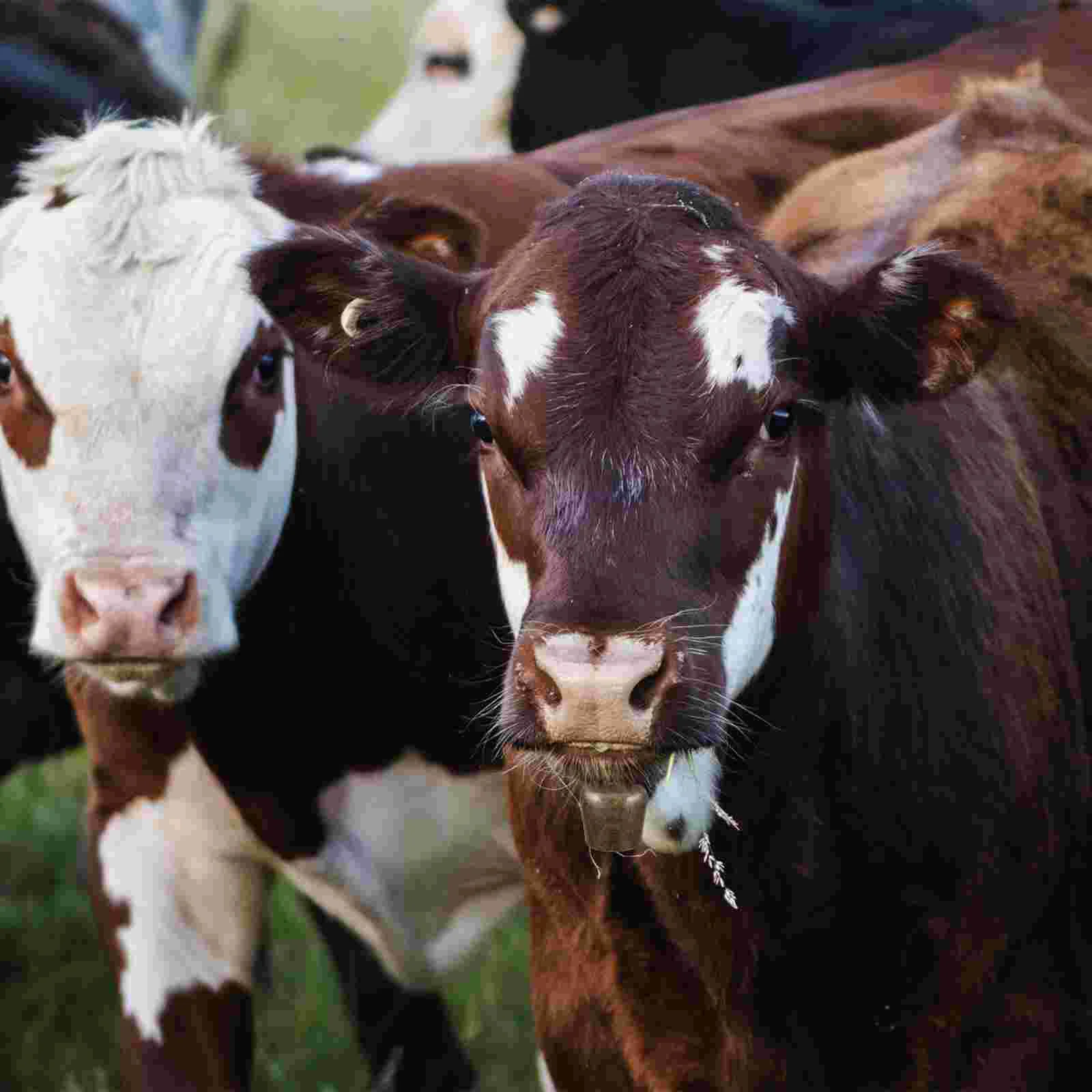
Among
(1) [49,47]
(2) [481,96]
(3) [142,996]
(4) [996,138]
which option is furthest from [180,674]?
(2) [481,96]

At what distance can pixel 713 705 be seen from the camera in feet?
9.16

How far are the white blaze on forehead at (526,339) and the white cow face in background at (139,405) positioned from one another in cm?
80

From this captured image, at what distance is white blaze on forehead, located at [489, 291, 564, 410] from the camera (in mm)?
2951

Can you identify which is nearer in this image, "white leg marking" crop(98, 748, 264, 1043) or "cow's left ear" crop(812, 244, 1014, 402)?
"cow's left ear" crop(812, 244, 1014, 402)

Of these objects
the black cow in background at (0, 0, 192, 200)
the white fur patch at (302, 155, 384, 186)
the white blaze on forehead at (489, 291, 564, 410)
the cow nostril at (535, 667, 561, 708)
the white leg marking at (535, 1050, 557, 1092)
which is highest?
the white blaze on forehead at (489, 291, 564, 410)

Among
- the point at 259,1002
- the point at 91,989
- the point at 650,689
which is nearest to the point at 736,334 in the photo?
the point at 650,689

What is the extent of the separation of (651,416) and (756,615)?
1.10 ft

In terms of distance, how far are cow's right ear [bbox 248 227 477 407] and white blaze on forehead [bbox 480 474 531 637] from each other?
264 millimetres

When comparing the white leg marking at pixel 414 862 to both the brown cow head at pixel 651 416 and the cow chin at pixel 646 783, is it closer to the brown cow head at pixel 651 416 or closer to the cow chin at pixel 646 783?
the cow chin at pixel 646 783

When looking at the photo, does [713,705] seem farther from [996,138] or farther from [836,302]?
[996,138]

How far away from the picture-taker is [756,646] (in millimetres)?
3008

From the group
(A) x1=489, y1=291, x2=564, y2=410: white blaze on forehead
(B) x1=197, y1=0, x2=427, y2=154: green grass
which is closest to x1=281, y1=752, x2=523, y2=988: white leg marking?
(A) x1=489, y1=291, x2=564, y2=410: white blaze on forehead

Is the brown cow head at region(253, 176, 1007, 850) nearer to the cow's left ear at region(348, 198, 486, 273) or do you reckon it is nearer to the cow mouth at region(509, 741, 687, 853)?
the cow mouth at region(509, 741, 687, 853)

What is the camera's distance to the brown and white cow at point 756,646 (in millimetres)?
2830
